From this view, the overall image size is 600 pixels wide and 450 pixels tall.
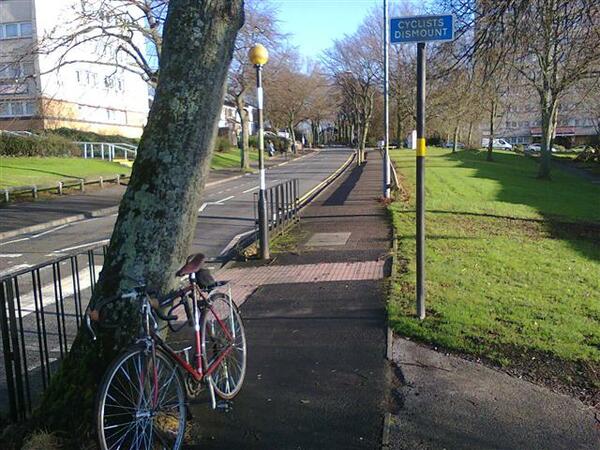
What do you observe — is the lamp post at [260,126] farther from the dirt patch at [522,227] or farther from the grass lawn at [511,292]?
the dirt patch at [522,227]

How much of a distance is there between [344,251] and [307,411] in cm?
633

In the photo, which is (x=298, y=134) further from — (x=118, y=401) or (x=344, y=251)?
(x=118, y=401)

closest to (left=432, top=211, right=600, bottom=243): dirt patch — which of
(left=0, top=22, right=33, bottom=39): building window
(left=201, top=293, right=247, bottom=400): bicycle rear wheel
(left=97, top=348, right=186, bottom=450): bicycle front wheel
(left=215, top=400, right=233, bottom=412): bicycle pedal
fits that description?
(left=201, top=293, right=247, bottom=400): bicycle rear wheel

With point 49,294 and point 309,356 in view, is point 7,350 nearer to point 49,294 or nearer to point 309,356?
point 309,356

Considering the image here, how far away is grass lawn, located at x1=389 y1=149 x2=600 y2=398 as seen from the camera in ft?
16.3

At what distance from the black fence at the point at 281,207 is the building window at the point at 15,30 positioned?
40.1m

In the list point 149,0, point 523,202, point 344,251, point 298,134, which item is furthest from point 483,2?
point 298,134

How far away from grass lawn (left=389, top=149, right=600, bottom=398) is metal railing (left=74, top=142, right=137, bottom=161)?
28.2 metres

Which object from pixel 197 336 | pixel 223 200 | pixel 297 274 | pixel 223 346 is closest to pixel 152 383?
pixel 197 336

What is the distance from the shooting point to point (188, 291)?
3.76 meters

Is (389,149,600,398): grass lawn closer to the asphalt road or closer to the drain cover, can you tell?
the drain cover

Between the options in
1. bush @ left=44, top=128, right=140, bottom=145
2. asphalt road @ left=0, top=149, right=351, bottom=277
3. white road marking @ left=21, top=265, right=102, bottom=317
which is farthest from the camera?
bush @ left=44, top=128, right=140, bottom=145

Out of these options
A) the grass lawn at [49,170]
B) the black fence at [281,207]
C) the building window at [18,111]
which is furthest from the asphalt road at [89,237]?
the building window at [18,111]

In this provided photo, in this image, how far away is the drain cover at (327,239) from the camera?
36.6 ft
